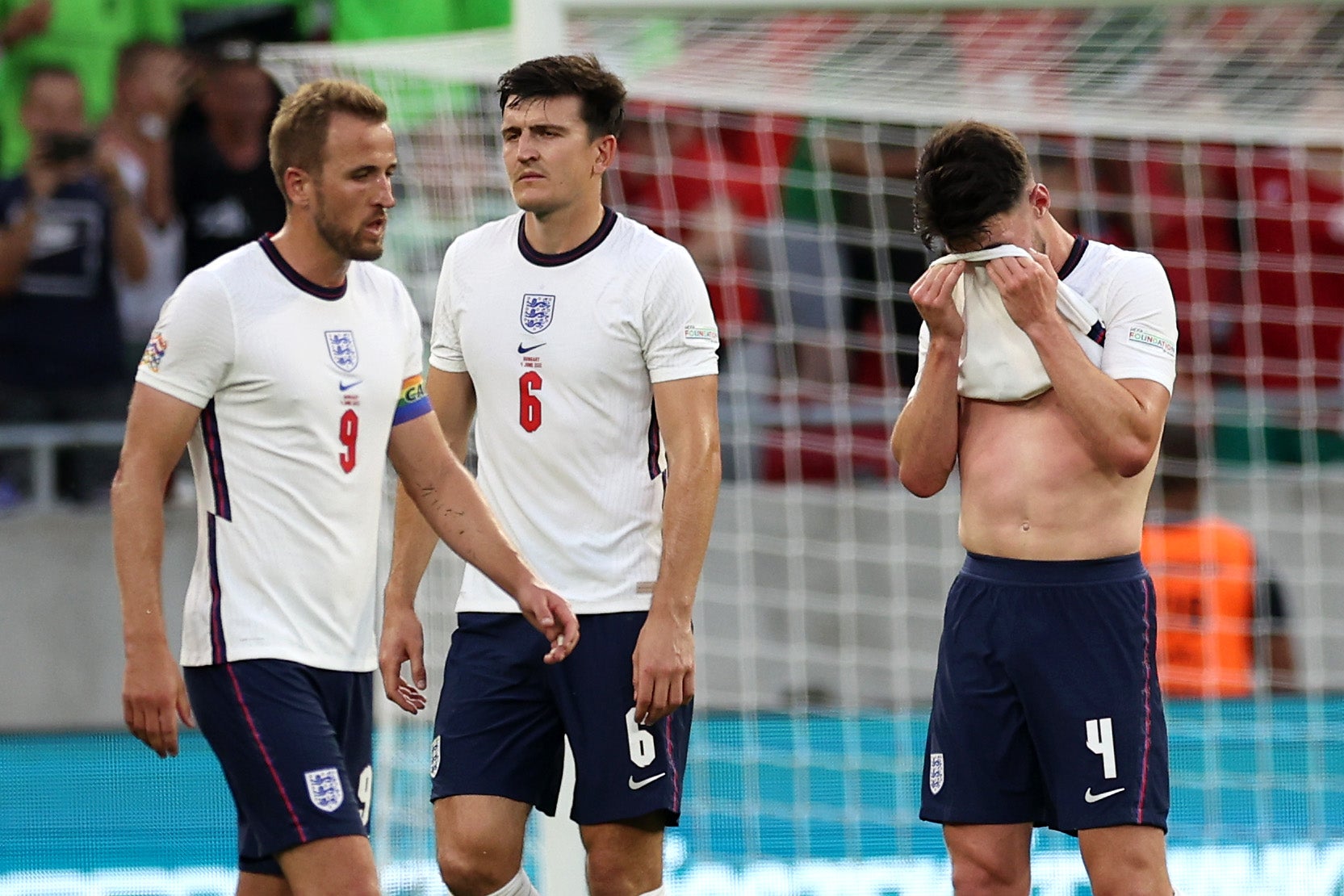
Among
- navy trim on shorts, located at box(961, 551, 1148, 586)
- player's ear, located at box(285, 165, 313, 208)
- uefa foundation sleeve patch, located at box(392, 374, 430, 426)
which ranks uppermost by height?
player's ear, located at box(285, 165, 313, 208)

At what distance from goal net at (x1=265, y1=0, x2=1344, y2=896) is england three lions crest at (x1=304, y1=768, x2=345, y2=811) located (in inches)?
90.8

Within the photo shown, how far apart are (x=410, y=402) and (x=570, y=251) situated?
50 centimetres

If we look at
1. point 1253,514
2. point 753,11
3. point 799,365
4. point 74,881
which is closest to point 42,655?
point 74,881

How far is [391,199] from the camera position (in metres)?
3.92

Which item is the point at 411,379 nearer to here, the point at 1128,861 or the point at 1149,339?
the point at 1149,339

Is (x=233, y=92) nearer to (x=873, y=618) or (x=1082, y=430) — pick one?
(x=873, y=618)

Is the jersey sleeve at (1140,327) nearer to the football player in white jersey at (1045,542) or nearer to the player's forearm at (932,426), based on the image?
the football player in white jersey at (1045,542)

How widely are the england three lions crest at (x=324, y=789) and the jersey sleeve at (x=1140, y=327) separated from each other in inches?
70.2

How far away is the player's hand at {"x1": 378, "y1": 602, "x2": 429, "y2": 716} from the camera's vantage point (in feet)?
13.9

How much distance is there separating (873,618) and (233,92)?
155 inches

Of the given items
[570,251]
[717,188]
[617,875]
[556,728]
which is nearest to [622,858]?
[617,875]

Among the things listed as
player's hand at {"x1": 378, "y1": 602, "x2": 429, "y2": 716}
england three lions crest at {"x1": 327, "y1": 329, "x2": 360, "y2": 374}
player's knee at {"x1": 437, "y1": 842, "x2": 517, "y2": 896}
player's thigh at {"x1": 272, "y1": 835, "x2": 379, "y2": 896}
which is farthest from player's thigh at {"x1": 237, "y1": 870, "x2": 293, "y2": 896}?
england three lions crest at {"x1": 327, "y1": 329, "x2": 360, "y2": 374}

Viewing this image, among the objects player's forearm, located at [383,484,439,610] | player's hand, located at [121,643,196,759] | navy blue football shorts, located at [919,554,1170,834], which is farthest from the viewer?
player's forearm, located at [383,484,439,610]

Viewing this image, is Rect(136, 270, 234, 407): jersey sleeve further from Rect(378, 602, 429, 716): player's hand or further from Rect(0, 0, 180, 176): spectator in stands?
Rect(0, 0, 180, 176): spectator in stands
